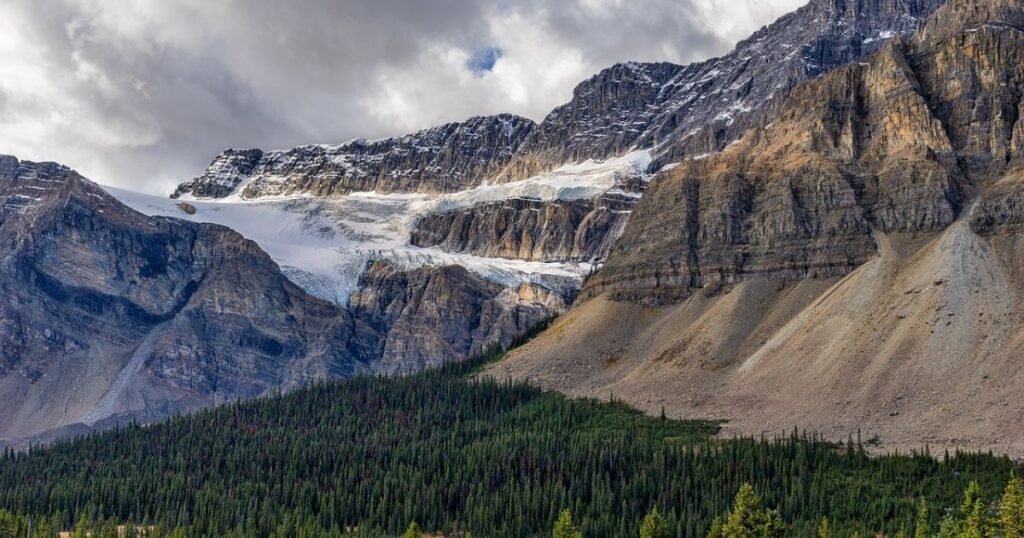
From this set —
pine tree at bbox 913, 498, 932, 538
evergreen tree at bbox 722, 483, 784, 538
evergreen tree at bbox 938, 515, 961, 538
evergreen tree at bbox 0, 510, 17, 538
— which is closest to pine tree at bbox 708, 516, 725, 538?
evergreen tree at bbox 722, 483, 784, 538

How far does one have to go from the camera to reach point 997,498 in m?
106

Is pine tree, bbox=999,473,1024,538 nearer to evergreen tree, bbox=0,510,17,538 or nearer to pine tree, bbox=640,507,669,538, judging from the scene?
pine tree, bbox=640,507,669,538

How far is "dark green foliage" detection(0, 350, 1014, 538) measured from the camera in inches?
4675

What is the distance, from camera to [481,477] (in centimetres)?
14288

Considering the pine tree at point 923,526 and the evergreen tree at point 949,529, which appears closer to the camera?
the evergreen tree at point 949,529

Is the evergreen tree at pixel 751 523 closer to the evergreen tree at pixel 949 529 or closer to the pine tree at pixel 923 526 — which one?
the pine tree at pixel 923 526

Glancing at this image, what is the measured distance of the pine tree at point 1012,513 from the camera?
84.9 metres

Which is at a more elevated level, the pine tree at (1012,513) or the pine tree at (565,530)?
the pine tree at (1012,513)

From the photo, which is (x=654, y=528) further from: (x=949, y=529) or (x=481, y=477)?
(x=481, y=477)

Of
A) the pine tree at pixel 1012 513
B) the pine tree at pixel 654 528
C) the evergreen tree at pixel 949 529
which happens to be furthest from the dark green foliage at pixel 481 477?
the pine tree at pixel 1012 513

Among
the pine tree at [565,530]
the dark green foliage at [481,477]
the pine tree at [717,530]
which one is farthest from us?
the dark green foliage at [481,477]

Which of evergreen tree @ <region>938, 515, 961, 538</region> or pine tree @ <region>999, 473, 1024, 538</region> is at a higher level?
pine tree @ <region>999, 473, 1024, 538</region>

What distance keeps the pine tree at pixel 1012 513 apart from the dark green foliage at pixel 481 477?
17.6 metres

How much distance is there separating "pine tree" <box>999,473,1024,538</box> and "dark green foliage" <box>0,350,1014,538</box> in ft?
57.9
